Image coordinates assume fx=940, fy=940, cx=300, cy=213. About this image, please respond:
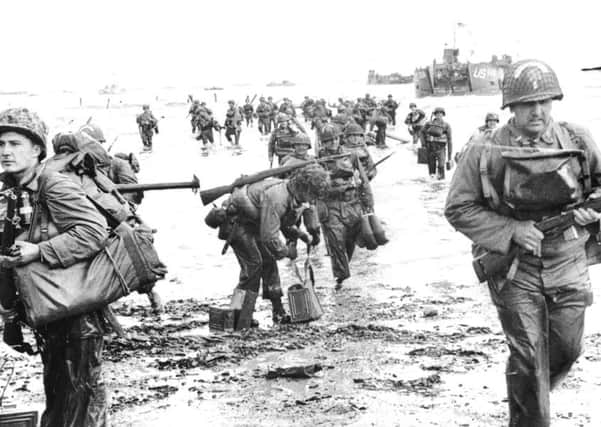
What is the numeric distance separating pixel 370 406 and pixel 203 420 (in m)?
1.10

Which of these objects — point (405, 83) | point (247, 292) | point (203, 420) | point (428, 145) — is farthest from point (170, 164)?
point (405, 83)

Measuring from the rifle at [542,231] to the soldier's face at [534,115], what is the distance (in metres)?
0.46

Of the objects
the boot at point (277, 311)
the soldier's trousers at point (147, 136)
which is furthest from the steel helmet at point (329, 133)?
the soldier's trousers at point (147, 136)

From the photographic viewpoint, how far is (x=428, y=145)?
22359mm

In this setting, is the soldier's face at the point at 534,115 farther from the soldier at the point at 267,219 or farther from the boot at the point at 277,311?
the boot at the point at 277,311

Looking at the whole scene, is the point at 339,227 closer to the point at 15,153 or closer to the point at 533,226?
the point at 533,226

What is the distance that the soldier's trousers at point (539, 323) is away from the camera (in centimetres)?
479

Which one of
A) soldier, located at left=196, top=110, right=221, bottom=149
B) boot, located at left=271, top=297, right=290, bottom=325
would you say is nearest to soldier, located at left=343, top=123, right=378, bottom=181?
boot, located at left=271, top=297, right=290, bottom=325

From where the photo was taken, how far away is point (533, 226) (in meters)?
4.77

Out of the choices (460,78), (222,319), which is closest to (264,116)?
(460,78)

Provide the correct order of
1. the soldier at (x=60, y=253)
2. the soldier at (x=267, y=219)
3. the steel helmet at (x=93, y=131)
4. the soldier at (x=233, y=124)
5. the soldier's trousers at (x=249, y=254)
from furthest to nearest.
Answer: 1. the soldier at (x=233, y=124)
2. the steel helmet at (x=93, y=131)
3. the soldier's trousers at (x=249, y=254)
4. the soldier at (x=267, y=219)
5. the soldier at (x=60, y=253)

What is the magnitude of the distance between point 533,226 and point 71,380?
246cm

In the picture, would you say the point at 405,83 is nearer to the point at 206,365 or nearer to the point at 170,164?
the point at 170,164

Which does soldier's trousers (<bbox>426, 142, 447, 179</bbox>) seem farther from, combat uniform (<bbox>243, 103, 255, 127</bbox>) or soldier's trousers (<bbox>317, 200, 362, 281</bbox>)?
combat uniform (<bbox>243, 103, 255, 127</bbox>)
